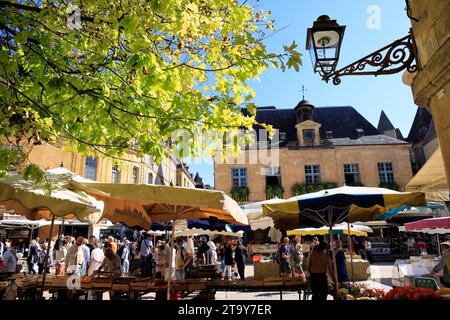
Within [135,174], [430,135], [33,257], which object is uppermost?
[430,135]

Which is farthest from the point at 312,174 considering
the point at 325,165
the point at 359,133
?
the point at 359,133

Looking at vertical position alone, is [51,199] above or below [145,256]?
above

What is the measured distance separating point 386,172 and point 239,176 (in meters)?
12.9

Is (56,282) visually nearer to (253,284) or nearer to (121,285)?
(121,285)

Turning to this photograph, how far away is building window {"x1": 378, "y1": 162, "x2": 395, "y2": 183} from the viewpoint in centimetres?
2806

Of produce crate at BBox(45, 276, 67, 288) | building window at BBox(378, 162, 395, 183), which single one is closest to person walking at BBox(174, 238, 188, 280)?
produce crate at BBox(45, 276, 67, 288)

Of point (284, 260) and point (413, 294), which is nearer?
point (413, 294)

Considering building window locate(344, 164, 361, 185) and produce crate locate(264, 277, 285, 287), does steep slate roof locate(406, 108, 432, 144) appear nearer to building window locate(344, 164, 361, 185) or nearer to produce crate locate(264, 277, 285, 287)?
building window locate(344, 164, 361, 185)

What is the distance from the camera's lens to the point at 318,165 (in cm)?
2873

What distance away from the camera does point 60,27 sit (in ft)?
12.8

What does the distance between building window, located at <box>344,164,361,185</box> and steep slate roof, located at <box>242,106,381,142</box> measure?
3.27m

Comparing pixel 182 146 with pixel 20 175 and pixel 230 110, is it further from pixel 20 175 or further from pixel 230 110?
pixel 20 175

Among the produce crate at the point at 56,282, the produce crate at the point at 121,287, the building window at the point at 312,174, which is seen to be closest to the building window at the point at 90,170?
the building window at the point at 312,174
